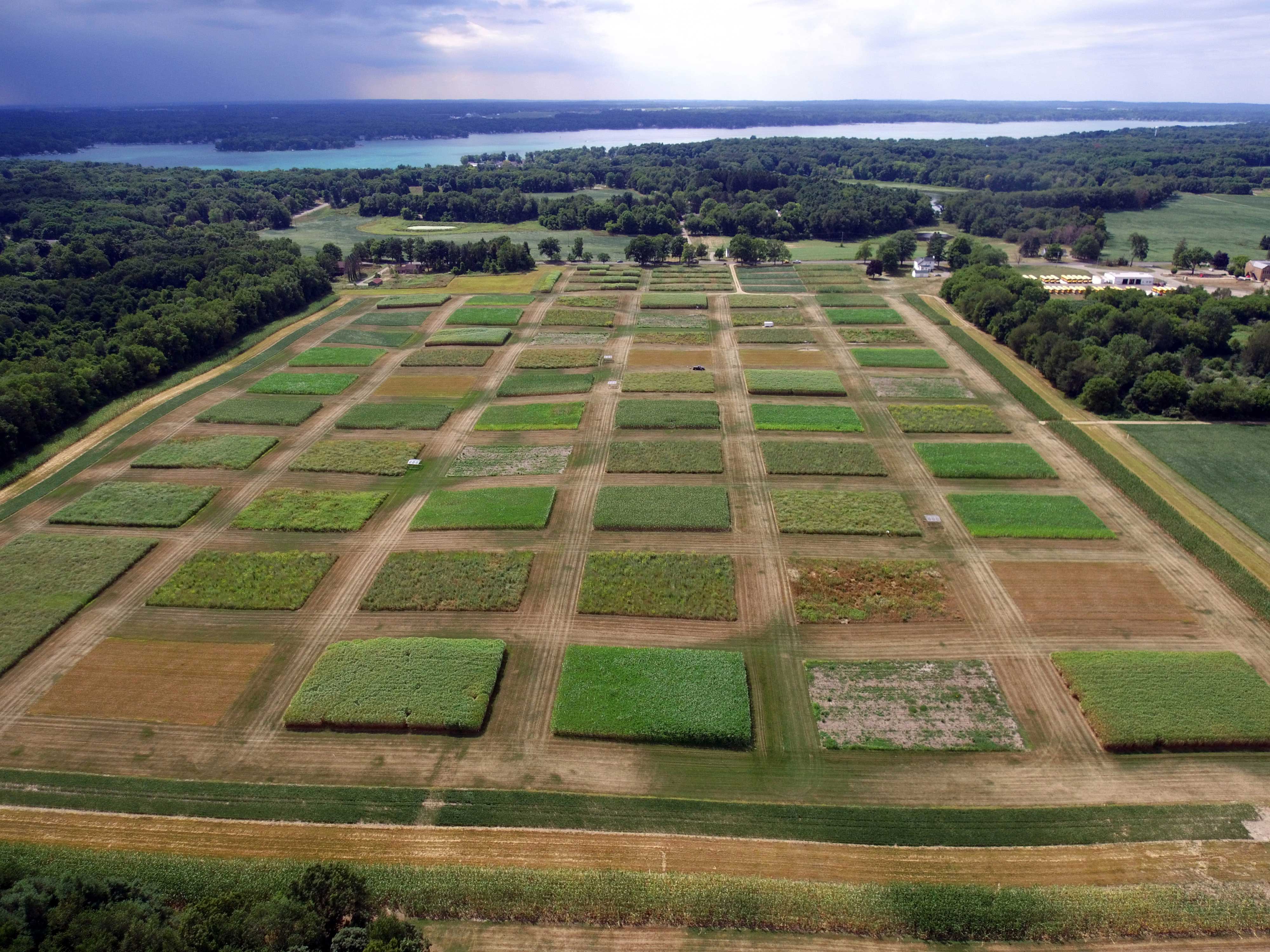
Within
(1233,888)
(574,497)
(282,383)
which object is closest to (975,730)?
(1233,888)

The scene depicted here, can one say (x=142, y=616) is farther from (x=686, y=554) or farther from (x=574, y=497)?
(x=686, y=554)

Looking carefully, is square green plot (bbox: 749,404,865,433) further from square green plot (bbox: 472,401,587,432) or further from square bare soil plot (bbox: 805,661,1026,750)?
square bare soil plot (bbox: 805,661,1026,750)

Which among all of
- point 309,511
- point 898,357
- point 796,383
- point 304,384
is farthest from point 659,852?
point 898,357

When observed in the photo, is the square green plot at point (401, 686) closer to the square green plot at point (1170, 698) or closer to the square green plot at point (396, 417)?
the square green plot at point (396, 417)

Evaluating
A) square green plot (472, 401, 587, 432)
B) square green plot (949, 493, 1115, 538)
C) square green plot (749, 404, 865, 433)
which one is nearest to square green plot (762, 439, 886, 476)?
square green plot (749, 404, 865, 433)

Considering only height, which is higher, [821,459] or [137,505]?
[821,459]

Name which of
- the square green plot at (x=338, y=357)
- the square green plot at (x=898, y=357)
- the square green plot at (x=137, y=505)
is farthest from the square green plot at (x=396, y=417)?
the square green plot at (x=898, y=357)

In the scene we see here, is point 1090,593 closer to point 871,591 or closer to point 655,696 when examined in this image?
point 871,591

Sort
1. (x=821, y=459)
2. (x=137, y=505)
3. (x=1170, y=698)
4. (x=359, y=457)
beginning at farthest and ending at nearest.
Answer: (x=359, y=457)
(x=821, y=459)
(x=137, y=505)
(x=1170, y=698)
